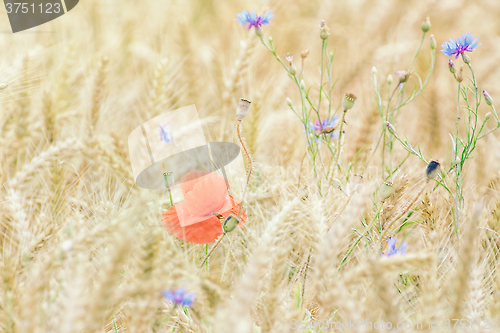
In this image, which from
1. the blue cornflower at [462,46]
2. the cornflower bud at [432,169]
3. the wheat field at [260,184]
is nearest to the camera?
the wheat field at [260,184]

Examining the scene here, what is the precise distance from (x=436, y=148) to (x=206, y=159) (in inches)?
34.1

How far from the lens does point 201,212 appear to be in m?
0.67

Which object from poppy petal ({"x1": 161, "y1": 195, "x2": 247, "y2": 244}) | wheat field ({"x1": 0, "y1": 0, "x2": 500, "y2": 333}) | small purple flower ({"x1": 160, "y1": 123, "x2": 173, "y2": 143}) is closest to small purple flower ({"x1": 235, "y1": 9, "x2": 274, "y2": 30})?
wheat field ({"x1": 0, "y1": 0, "x2": 500, "y2": 333})

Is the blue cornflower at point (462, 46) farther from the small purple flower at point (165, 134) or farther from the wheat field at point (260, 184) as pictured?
the small purple flower at point (165, 134)

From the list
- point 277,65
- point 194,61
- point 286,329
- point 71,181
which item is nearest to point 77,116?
point 71,181

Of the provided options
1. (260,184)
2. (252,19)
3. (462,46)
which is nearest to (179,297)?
(260,184)

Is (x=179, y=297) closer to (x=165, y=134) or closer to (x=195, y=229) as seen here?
(x=195, y=229)

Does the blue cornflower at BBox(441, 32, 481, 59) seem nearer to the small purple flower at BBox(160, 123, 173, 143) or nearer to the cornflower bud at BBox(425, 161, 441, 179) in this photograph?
the cornflower bud at BBox(425, 161, 441, 179)

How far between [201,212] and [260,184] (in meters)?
0.24

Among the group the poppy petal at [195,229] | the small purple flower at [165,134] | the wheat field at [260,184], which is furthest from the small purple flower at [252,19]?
the poppy petal at [195,229]

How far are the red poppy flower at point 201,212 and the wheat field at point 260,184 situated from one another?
0.13 ft

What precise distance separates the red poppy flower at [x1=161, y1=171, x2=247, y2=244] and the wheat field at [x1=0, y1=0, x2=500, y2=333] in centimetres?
4

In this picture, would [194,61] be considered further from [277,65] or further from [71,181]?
[71,181]

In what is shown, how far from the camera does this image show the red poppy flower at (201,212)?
67 cm
